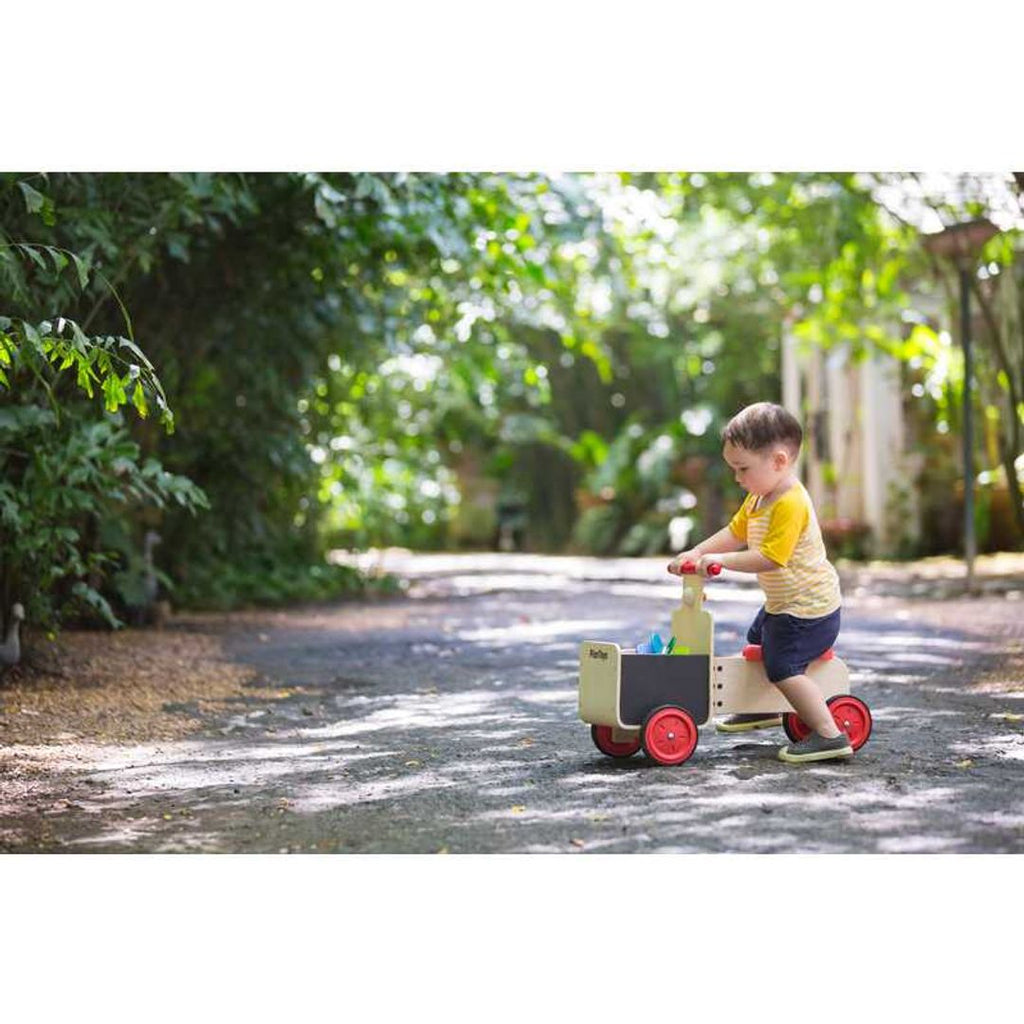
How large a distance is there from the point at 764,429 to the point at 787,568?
308mm

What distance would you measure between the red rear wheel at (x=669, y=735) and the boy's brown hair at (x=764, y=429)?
23.8 inches

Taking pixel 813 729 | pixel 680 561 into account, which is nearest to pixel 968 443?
pixel 813 729

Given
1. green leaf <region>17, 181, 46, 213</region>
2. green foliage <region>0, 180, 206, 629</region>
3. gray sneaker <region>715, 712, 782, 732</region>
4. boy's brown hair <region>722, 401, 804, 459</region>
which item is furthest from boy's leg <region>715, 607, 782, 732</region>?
green leaf <region>17, 181, 46, 213</region>

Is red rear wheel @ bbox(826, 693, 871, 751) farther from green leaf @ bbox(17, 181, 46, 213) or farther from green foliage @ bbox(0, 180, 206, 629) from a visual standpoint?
green leaf @ bbox(17, 181, 46, 213)

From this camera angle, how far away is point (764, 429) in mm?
3156

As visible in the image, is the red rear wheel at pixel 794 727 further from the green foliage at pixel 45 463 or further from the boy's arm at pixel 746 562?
the green foliage at pixel 45 463

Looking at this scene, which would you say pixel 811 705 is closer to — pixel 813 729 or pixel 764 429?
pixel 813 729

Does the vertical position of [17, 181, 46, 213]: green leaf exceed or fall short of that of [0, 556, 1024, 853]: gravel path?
it exceeds it

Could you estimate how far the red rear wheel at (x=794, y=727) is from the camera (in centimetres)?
333

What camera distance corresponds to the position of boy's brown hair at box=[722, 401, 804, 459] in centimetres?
315

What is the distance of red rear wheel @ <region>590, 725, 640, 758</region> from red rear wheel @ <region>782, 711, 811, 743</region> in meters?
0.38

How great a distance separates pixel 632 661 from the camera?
122 inches
